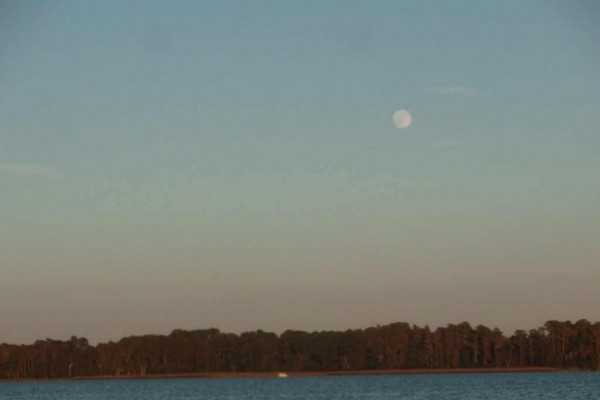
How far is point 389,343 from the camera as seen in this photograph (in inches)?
7574

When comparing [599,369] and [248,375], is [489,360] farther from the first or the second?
[248,375]

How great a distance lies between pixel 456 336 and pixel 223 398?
107 meters

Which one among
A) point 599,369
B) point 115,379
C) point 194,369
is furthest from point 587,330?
point 115,379

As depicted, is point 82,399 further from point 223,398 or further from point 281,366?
point 281,366

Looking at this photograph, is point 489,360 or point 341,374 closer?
point 341,374

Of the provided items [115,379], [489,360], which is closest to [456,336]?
[489,360]

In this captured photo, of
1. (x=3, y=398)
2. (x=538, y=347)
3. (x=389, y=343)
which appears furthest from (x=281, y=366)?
(x=3, y=398)

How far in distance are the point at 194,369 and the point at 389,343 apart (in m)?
35.7

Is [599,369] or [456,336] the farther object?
[456,336]

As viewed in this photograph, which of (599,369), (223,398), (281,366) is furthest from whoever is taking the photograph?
(281,366)

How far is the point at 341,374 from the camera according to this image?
609ft

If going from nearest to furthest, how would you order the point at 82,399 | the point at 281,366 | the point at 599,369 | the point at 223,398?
the point at 223,398
the point at 82,399
the point at 599,369
the point at 281,366

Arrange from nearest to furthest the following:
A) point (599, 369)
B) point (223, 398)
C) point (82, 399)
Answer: point (223, 398)
point (82, 399)
point (599, 369)

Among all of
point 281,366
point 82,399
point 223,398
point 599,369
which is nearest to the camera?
point 223,398
